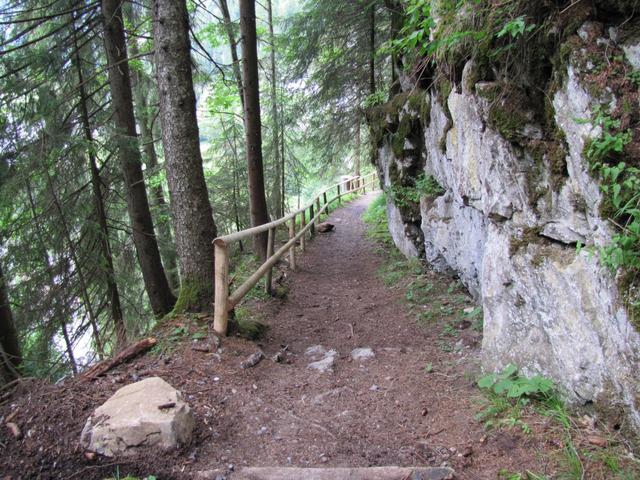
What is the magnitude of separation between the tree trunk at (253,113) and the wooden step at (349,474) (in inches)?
247

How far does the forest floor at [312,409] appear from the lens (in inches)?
102

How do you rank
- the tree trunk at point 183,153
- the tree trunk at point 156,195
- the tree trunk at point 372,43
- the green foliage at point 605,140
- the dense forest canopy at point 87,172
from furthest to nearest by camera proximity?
the tree trunk at point 372,43 → the tree trunk at point 156,195 → the dense forest canopy at point 87,172 → the tree trunk at point 183,153 → the green foliage at point 605,140

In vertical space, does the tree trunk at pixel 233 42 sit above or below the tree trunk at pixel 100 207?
above

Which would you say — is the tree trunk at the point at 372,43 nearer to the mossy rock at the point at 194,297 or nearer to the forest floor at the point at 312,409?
the forest floor at the point at 312,409

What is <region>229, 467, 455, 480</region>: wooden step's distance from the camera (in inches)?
94.6

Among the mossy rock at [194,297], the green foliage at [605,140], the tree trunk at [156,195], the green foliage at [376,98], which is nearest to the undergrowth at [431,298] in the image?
the green foliage at [605,140]

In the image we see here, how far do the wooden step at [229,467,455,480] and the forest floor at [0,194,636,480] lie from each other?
0.20 m

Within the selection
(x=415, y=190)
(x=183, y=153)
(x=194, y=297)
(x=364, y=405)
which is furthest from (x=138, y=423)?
(x=415, y=190)

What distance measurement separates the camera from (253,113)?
847 cm

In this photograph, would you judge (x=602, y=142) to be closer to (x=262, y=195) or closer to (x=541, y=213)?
(x=541, y=213)

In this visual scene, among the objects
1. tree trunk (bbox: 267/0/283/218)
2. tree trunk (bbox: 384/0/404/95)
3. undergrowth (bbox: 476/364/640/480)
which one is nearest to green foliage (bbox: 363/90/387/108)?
tree trunk (bbox: 384/0/404/95)

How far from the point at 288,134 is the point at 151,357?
39.8ft

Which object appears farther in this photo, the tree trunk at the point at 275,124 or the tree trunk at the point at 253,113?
the tree trunk at the point at 275,124

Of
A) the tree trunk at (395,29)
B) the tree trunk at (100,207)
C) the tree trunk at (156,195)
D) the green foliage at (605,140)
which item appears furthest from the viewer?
the tree trunk at (156,195)
